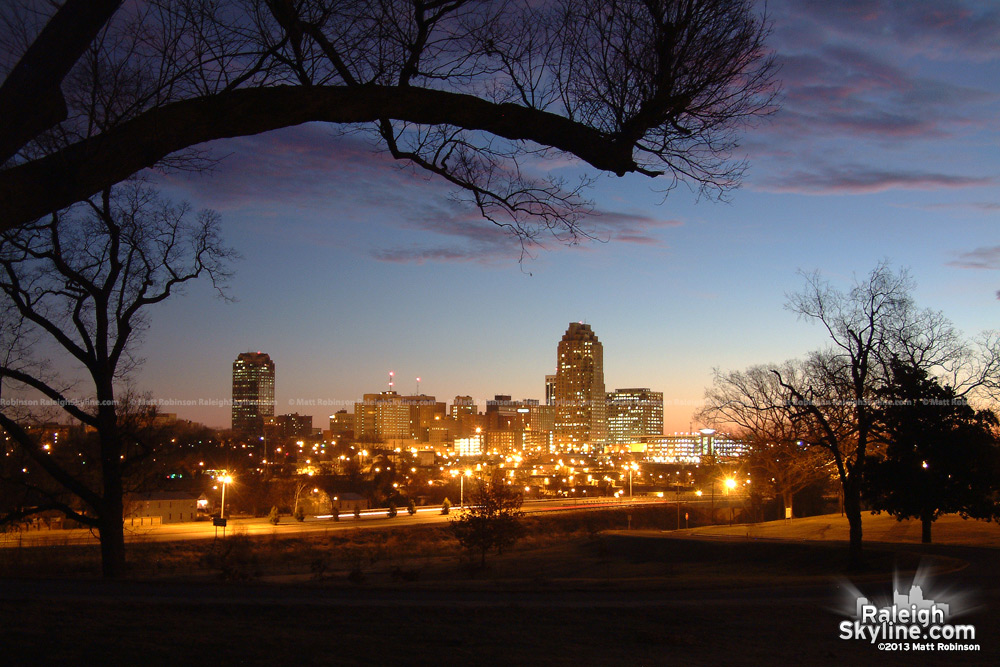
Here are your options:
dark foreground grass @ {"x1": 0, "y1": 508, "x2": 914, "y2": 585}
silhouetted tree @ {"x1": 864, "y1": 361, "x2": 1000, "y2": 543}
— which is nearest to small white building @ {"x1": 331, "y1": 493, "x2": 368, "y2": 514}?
dark foreground grass @ {"x1": 0, "y1": 508, "x2": 914, "y2": 585}

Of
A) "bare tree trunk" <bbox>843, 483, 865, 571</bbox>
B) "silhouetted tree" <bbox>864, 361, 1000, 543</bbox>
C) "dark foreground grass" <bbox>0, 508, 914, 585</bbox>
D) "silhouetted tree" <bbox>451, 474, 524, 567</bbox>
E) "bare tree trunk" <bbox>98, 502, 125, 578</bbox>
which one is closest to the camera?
"bare tree trunk" <bbox>98, 502, 125, 578</bbox>

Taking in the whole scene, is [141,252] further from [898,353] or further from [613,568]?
[898,353]

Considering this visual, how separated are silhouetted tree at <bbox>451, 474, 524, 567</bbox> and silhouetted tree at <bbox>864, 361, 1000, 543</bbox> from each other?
47.8 feet

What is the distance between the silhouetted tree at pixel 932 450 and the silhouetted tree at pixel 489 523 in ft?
47.8

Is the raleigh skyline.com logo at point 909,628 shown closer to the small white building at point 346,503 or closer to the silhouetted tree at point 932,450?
the silhouetted tree at point 932,450

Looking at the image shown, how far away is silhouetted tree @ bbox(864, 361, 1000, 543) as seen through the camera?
86.8ft

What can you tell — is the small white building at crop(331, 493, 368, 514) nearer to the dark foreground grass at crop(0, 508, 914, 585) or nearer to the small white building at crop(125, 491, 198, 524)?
the small white building at crop(125, 491, 198, 524)

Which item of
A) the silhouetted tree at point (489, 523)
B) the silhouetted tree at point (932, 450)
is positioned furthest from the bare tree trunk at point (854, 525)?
the silhouetted tree at point (489, 523)

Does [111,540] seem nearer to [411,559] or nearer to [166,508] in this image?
[411,559]

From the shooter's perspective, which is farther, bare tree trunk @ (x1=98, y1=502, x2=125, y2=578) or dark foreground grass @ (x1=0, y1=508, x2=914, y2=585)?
dark foreground grass @ (x1=0, y1=508, x2=914, y2=585)

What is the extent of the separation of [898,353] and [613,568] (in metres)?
12.5

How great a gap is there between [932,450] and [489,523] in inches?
671

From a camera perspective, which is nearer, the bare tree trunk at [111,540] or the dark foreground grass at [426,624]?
the dark foreground grass at [426,624]

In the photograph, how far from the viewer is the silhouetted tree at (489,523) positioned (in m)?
32.3
